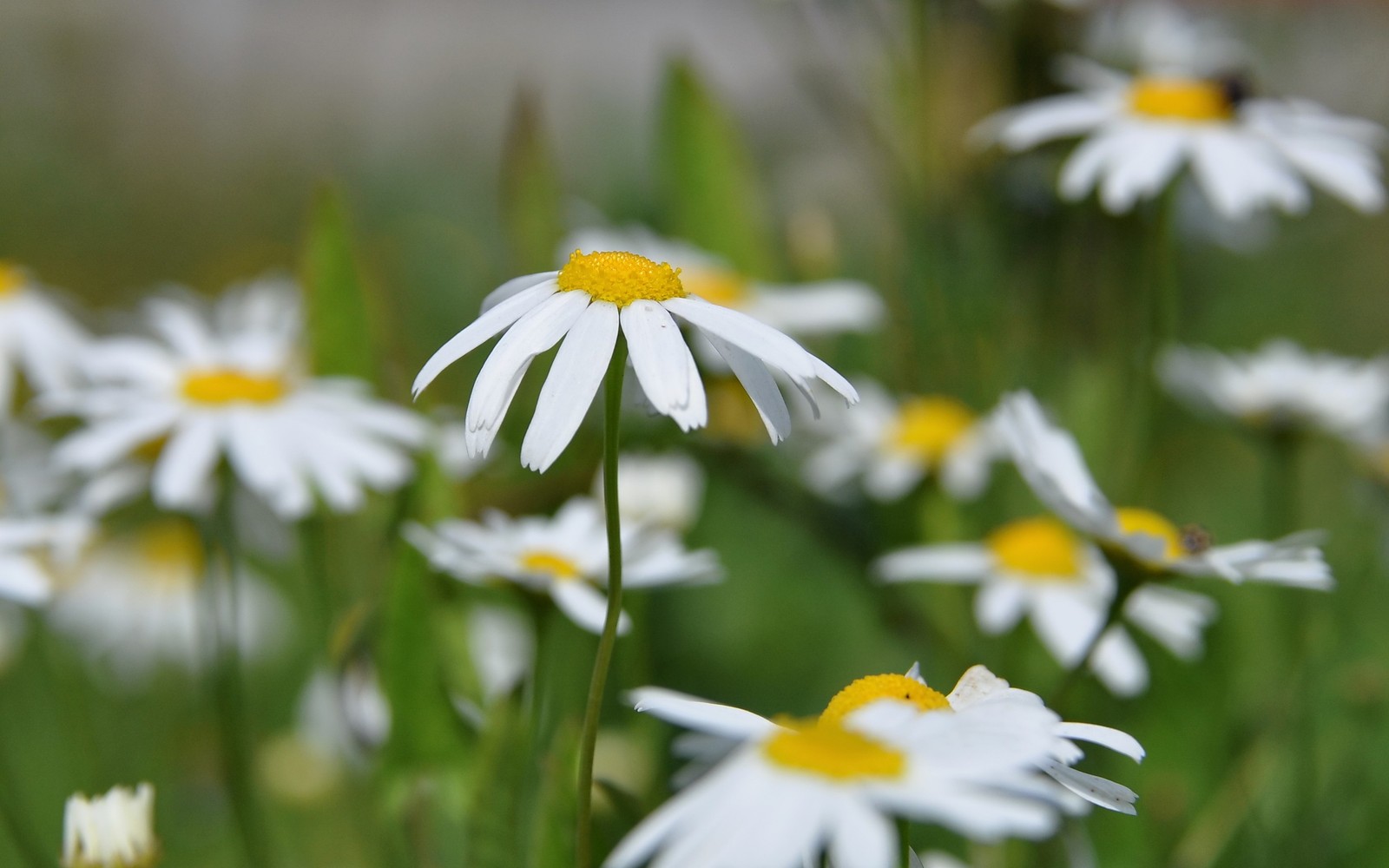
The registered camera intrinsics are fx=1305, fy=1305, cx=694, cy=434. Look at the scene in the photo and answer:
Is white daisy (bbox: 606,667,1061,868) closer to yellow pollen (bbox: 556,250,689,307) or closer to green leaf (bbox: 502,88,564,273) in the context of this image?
yellow pollen (bbox: 556,250,689,307)

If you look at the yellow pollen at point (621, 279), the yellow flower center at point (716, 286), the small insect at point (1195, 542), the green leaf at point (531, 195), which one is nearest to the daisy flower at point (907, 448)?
the yellow flower center at point (716, 286)

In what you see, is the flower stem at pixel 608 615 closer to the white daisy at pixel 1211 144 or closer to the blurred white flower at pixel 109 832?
Answer: the blurred white flower at pixel 109 832

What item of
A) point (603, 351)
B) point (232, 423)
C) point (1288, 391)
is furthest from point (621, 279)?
point (1288, 391)

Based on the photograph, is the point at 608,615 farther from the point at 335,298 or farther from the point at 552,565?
the point at 335,298

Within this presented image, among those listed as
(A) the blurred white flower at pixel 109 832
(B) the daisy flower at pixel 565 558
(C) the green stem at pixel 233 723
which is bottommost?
(C) the green stem at pixel 233 723

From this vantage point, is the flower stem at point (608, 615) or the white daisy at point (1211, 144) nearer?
the flower stem at point (608, 615)

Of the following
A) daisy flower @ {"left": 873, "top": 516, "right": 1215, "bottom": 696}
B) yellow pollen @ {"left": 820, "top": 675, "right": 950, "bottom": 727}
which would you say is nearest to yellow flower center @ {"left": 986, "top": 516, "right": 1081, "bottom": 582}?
daisy flower @ {"left": 873, "top": 516, "right": 1215, "bottom": 696}

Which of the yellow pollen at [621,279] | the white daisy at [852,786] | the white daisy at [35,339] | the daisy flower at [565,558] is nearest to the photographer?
the white daisy at [852,786]
